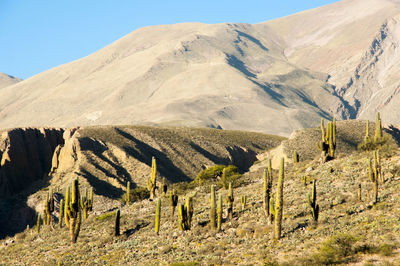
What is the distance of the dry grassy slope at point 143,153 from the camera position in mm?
64188

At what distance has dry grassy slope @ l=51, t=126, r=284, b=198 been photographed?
64188 millimetres

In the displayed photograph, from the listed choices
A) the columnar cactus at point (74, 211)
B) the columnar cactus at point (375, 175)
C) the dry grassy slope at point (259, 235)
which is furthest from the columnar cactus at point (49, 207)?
the columnar cactus at point (375, 175)

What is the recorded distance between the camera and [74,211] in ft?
104

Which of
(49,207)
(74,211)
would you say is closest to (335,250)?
(74,211)

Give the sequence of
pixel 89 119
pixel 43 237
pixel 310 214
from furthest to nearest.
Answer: pixel 89 119 < pixel 43 237 < pixel 310 214

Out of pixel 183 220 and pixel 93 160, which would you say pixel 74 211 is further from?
pixel 93 160

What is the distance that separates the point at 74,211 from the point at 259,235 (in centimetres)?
1242

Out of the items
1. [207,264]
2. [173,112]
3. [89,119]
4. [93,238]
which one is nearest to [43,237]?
[93,238]

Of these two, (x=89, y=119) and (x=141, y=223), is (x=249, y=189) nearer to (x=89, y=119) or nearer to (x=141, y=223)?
(x=141, y=223)

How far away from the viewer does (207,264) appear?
75.6 feet

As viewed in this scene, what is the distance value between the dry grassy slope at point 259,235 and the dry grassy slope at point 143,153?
22092 mm

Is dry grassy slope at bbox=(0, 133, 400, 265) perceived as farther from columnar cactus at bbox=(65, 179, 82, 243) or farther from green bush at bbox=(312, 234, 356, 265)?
columnar cactus at bbox=(65, 179, 82, 243)

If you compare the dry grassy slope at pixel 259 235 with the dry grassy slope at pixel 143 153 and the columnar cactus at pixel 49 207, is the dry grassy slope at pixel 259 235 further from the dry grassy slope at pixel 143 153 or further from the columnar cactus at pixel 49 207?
the dry grassy slope at pixel 143 153

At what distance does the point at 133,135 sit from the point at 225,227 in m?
51.8
